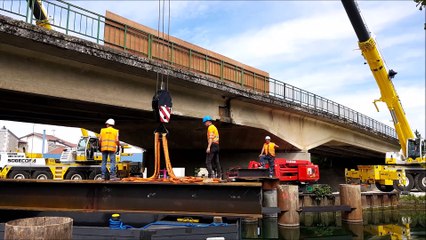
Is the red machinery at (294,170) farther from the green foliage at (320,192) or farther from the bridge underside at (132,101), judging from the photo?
the bridge underside at (132,101)

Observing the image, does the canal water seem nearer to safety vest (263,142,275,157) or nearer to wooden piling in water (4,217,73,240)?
safety vest (263,142,275,157)

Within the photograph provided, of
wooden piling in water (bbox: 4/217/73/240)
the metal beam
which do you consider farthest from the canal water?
wooden piling in water (bbox: 4/217/73/240)

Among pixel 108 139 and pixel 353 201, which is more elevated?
pixel 108 139

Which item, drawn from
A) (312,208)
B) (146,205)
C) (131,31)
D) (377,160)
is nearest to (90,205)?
(146,205)

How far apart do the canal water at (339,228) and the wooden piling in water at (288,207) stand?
24 cm

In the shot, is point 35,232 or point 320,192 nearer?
point 35,232

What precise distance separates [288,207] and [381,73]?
1340cm

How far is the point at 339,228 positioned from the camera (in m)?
14.6

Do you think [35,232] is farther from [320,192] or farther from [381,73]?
[381,73]

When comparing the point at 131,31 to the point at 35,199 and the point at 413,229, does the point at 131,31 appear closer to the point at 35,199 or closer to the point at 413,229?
the point at 35,199

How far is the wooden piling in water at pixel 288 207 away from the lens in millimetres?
12891

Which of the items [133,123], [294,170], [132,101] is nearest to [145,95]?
[132,101]

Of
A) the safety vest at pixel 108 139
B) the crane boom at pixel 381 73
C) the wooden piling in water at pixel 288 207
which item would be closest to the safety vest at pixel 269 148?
the wooden piling in water at pixel 288 207

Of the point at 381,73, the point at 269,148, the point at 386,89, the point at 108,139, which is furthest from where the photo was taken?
the point at 386,89
